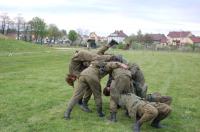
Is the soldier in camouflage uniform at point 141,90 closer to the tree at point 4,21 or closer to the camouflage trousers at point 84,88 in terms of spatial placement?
the camouflage trousers at point 84,88

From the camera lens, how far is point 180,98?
14.7 metres

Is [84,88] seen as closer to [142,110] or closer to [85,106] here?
[85,106]

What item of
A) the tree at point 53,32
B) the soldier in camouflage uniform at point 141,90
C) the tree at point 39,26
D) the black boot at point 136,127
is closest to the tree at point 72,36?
the tree at point 53,32

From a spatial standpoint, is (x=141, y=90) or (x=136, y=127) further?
(x=141, y=90)

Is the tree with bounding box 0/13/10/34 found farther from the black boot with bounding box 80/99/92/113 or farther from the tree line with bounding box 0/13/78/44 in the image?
the black boot with bounding box 80/99/92/113

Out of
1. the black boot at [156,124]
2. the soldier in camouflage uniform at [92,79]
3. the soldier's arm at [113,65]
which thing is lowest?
the black boot at [156,124]

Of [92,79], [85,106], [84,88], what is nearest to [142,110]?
[92,79]

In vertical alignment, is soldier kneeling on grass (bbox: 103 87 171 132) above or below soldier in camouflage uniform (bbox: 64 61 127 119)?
below

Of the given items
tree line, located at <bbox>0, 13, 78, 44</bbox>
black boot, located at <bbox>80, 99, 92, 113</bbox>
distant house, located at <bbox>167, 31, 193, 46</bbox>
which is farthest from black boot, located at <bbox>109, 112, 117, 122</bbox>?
distant house, located at <bbox>167, 31, 193, 46</bbox>

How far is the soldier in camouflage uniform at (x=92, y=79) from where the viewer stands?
33.4 feet

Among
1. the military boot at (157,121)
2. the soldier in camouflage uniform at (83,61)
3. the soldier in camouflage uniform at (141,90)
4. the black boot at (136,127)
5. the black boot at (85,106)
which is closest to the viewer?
the black boot at (136,127)

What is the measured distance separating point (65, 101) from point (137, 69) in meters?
2.99

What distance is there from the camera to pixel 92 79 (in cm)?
1029

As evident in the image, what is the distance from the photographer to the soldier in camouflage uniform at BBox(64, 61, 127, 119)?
10188 millimetres
